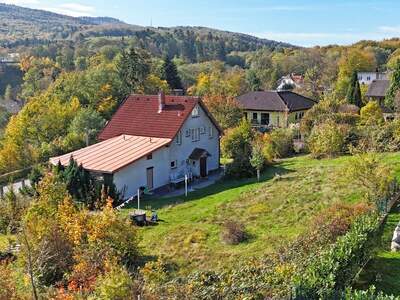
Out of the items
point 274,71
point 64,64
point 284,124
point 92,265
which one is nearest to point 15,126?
point 284,124

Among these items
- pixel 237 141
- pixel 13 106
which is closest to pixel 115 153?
pixel 237 141

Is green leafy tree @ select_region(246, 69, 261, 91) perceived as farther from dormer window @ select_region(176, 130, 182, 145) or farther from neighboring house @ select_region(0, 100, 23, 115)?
dormer window @ select_region(176, 130, 182, 145)

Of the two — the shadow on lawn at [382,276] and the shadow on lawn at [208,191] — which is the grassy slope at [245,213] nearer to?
the shadow on lawn at [208,191]

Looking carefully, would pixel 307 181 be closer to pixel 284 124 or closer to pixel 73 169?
pixel 73 169

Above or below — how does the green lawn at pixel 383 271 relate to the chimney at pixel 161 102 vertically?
below

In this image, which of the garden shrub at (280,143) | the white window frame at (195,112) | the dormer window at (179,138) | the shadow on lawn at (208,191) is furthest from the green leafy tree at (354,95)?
the dormer window at (179,138)

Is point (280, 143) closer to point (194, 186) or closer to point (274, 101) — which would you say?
point (194, 186)
